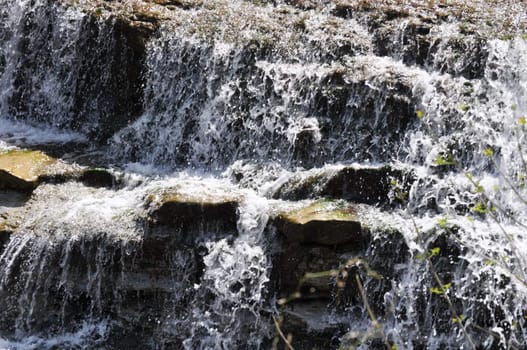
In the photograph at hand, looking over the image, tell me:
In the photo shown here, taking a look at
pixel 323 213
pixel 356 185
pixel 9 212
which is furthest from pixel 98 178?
pixel 356 185

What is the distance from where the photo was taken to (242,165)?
7.99m

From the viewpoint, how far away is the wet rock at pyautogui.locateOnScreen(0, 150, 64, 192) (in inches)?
301

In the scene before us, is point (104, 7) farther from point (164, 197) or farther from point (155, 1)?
point (164, 197)

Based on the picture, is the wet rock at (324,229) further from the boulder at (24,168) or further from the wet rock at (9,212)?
the boulder at (24,168)

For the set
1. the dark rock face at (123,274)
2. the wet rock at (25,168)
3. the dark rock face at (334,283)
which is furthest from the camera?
the wet rock at (25,168)

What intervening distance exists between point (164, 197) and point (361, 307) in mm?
2041

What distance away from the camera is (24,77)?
975 centimetres

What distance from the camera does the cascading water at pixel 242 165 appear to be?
20.7 ft

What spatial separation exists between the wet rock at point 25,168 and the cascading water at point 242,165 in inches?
6.4

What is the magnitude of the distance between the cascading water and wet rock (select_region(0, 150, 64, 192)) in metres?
0.16

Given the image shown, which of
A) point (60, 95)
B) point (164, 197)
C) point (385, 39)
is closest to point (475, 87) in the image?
point (385, 39)

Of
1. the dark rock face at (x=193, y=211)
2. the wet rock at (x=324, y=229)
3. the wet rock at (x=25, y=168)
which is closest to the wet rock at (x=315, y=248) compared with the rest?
the wet rock at (x=324, y=229)

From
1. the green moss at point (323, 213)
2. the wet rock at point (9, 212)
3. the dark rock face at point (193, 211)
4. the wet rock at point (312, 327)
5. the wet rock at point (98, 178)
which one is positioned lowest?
the wet rock at point (312, 327)

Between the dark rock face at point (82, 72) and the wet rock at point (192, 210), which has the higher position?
the dark rock face at point (82, 72)
